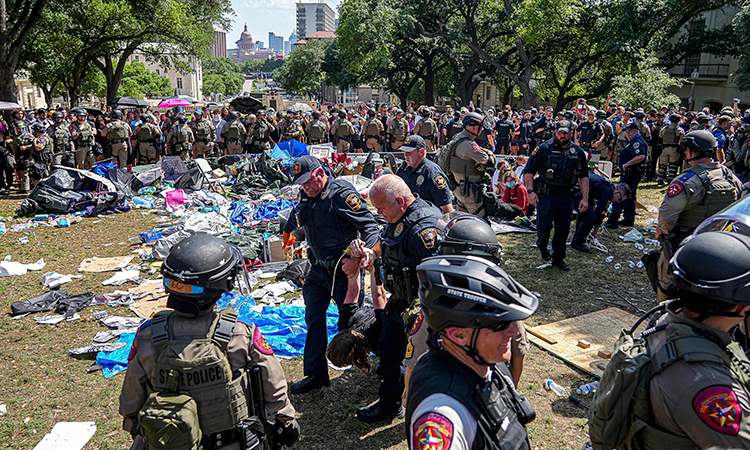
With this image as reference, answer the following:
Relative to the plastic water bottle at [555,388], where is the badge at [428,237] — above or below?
above

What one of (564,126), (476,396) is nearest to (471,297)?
(476,396)

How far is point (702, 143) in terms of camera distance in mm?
5035

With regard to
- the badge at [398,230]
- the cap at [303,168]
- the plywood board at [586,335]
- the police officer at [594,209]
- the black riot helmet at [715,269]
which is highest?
the cap at [303,168]

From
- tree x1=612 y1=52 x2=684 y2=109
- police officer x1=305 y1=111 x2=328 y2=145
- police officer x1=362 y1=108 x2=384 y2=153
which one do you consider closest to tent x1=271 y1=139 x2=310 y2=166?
police officer x1=305 y1=111 x2=328 y2=145

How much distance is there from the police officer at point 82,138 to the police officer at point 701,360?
16063 millimetres

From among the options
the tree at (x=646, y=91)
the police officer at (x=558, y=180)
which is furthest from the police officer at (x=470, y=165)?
the tree at (x=646, y=91)

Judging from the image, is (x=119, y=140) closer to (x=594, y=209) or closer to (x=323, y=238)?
(x=323, y=238)

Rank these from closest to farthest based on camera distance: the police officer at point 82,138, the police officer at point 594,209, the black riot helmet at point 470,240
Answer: the black riot helmet at point 470,240 < the police officer at point 594,209 < the police officer at point 82,138

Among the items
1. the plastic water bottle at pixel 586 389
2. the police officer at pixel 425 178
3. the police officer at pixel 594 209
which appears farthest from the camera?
the police officer at pixel 594 209

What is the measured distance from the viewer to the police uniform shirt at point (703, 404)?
184 cm

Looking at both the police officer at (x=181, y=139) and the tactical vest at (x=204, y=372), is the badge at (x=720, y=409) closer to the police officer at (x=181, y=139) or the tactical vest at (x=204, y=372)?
the tactical vest at (x=204, y=372)

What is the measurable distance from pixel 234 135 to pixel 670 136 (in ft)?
41.2

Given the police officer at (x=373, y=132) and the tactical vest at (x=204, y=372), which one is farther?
the police officer at (x=373, y=132)

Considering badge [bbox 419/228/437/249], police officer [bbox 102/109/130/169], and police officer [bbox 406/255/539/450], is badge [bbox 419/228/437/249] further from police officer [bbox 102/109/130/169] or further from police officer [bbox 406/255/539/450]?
police officer [bbox 102/109/130/169]
